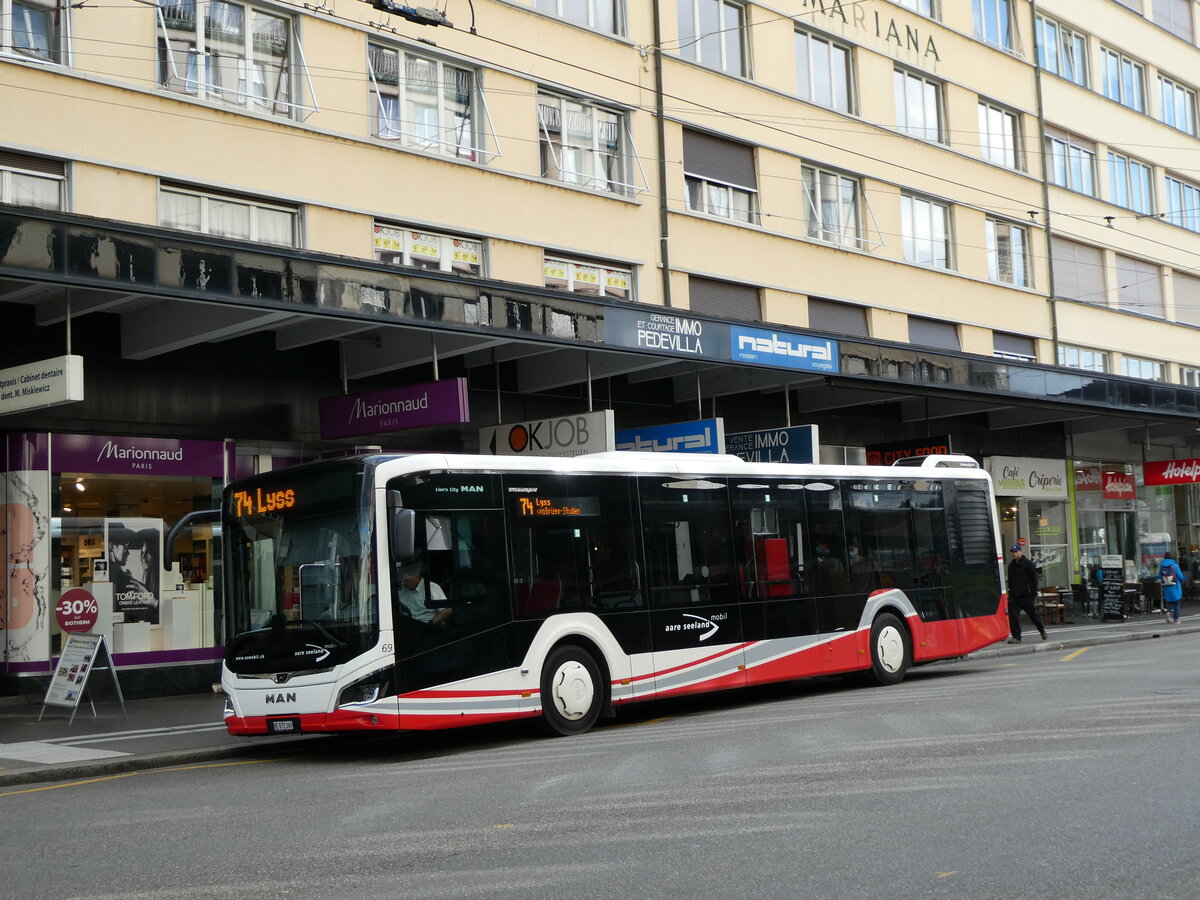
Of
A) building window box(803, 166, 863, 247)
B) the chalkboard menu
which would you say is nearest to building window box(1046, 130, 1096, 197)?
building window box(803, 166, 863, 247)

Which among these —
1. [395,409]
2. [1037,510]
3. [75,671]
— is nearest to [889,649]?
[395,409]

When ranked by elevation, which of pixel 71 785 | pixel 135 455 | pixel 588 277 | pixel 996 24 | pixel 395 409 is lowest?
pixel 71 785

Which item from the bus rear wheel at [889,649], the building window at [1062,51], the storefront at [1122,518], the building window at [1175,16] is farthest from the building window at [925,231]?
the bus rear wheel at [889,649]

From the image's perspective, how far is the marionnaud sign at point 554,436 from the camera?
18875mm

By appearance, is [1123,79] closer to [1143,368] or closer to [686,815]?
[1143,368]

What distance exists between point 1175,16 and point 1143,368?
1269 centimetres

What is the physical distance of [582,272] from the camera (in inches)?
907

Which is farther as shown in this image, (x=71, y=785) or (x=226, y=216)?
(x=226, y=216)

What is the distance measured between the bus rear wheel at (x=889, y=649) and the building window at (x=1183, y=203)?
29.3 m

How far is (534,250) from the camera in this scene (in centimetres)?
2194

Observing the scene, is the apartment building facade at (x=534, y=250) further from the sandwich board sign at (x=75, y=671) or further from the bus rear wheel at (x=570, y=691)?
the bus rear wheel at (x=570, y=691)

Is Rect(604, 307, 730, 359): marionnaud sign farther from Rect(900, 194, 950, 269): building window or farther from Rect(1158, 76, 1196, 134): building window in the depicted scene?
Rect(1158, 76, 1196, 134): building window

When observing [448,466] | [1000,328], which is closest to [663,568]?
[448,466]

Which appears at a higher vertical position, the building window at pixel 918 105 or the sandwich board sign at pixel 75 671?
the building window at pixel 918 105
